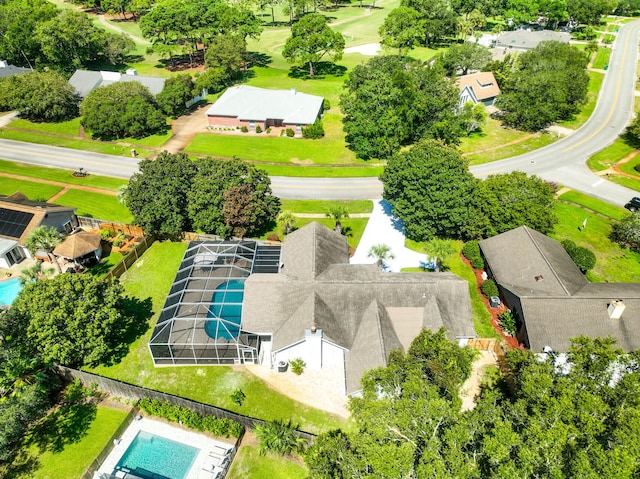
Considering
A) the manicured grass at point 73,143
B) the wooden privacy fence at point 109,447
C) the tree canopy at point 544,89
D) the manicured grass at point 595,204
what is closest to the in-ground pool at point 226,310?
the wooden privacy fence at point 109,447

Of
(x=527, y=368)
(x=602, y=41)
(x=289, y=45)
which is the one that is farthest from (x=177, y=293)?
(x=602, y=41)

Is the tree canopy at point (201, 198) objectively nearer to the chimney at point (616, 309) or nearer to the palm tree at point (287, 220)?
the palm tree at point (287, 220)

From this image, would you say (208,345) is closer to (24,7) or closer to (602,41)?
(24,7)

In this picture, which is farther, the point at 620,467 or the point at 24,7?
the point at 24,7

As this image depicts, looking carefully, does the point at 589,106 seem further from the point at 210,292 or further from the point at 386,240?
the point at 210,292

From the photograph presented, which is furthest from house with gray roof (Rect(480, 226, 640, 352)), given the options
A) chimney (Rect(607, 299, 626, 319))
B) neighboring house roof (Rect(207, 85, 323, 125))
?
neighboring house roof (Rect(207, 85, 323, 125))

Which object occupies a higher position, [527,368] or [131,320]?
[527,368]
